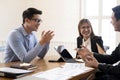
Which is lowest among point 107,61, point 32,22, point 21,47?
point 107,61

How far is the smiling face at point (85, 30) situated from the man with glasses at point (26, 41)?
0.74 metres

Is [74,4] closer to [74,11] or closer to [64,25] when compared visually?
[74,11]

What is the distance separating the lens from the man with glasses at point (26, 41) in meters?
2.24

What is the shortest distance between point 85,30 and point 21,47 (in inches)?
46.4

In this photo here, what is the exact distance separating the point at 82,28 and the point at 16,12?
193cm

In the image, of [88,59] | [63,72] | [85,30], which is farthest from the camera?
[85,30]

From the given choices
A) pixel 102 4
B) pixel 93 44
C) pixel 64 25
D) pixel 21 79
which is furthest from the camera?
pixel 64 25

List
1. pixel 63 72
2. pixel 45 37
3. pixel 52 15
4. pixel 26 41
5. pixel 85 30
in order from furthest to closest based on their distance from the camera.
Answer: pixel 52 15 → pixel 85 30 → pixel 26 41 → pixel 45 37 → pixel 63 72

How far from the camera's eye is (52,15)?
4.73 metres

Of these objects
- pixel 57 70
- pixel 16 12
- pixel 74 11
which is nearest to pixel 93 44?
pixel 57 70

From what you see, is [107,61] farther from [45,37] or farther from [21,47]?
[21,47]

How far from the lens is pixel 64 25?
4.62 meters

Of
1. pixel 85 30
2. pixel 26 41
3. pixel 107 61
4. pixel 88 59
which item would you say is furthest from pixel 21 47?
pixel 85 30

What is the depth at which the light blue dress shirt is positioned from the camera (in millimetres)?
2232
